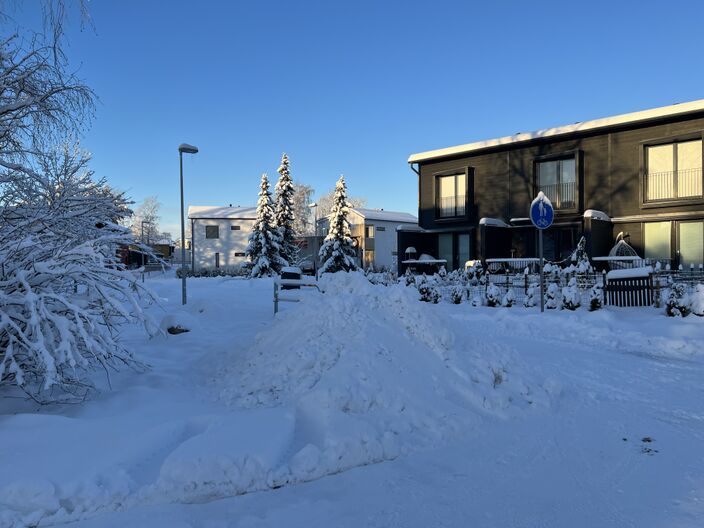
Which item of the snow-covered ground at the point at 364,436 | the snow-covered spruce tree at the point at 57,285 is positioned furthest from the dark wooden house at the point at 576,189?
the snow-covered spruce tree at the point at 57,285

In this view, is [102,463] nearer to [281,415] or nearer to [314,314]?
[281,415]

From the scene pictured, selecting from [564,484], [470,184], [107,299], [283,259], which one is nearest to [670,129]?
[470,184]

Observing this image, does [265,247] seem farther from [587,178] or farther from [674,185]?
[674,185]

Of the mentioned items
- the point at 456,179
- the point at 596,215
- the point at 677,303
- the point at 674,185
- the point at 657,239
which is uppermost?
the point at 456,179

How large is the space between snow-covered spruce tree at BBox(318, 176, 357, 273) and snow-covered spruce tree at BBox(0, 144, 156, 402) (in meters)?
30.4

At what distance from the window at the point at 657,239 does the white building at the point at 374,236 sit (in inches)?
1095

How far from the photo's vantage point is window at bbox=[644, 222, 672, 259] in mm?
19438

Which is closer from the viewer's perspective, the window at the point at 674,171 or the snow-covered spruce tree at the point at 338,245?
the window at the point at 674,171

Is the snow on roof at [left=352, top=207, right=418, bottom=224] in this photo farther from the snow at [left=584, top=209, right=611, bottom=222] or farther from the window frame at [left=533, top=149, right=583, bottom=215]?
the snow at [left=584, top=209, right=611, bottom=222]

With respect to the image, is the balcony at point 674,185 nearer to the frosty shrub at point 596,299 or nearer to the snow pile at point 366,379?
the frosty shrub at point 596,299

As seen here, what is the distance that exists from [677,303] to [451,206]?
54.2 ft

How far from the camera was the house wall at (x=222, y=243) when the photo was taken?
5228 centimetres

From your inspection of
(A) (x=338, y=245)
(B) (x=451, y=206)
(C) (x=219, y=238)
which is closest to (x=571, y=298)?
(B) (x=451, y=206)

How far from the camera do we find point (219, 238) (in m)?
52.6
